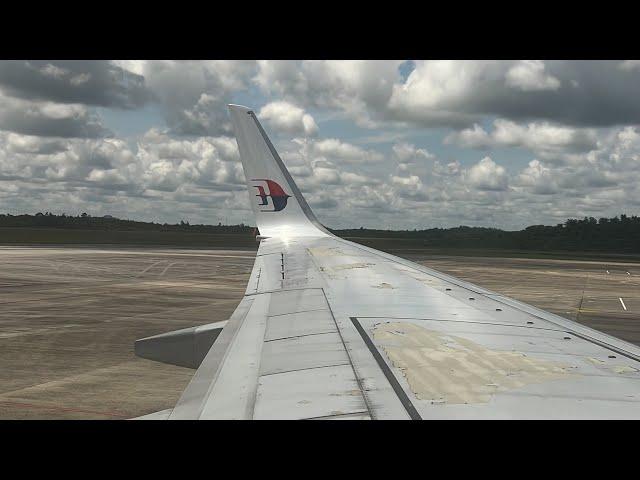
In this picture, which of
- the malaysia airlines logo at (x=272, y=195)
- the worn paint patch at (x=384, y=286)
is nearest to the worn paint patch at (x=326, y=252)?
the malaysia airlines logo at (x=272, y=195)

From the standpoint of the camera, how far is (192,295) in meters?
23.2

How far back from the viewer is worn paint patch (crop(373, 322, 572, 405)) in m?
2.80

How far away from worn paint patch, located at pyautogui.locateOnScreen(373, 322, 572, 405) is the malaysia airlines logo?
20.2 ft

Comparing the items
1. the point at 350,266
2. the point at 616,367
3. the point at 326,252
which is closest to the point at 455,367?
the point at 616,367

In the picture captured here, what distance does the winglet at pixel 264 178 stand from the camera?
9.82 metres

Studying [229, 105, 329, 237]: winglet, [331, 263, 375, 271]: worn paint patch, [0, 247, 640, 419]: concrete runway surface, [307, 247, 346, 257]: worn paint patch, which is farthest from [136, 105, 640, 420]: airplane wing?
[0, 247, 640, 419]: concrete runway surface

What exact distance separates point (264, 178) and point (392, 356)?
22.3 ft

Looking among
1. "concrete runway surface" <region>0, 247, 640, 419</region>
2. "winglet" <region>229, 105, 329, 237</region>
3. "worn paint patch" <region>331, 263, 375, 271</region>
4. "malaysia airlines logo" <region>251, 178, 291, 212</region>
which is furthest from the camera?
"malaysia airlines logo" <region>251, 178, 291, 212</region>

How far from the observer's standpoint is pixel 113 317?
1725cm

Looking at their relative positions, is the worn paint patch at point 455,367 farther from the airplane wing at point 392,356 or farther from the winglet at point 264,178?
the winglet at point 264,178

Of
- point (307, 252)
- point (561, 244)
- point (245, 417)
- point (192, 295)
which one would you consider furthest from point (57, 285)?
point (561, 244)

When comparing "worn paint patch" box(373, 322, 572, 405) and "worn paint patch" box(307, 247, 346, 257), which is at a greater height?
"worn paint patch" box(307, 247, 346, 257)

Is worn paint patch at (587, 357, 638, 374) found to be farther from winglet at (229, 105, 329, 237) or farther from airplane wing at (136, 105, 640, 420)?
winglet at (229, 105, 329, 237)

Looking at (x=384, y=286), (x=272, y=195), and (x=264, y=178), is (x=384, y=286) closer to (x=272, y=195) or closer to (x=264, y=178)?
(x=264, y=178)
